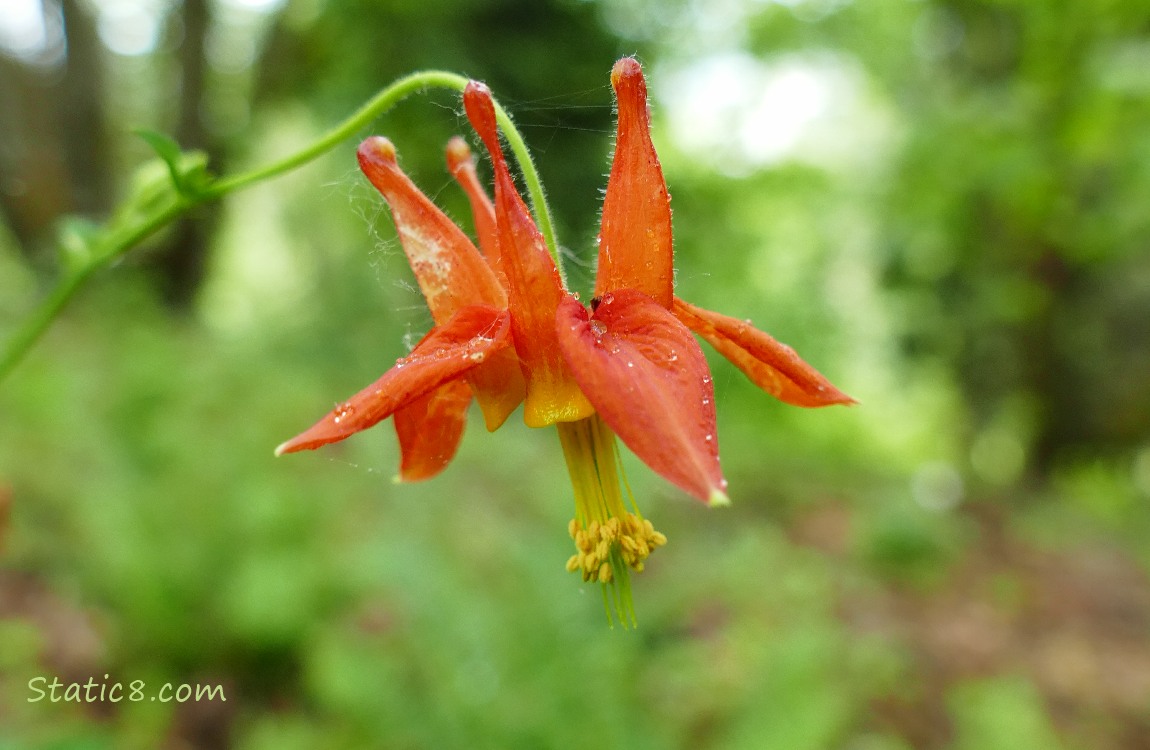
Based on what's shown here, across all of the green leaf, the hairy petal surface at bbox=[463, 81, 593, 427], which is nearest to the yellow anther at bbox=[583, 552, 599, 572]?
the hairy petal surface at bbox=[463, 81, 593, 427]

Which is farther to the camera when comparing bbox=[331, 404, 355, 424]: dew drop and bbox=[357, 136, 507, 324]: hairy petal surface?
bbox=[357, 136, 507, 324]: hairy petal surface

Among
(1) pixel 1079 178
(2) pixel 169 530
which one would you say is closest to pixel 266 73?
(2) pixel 169 530

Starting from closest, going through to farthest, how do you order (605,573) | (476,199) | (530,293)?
(530,293)
(605,573)
(476,199)

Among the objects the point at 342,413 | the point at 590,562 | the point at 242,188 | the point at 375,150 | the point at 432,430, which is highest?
the point at 242,188

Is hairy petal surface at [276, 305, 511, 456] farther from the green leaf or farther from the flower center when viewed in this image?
the green leaf

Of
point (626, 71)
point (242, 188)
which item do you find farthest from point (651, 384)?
point (242, 188)

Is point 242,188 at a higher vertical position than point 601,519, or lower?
higher

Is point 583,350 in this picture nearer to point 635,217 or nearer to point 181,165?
point 635,217
